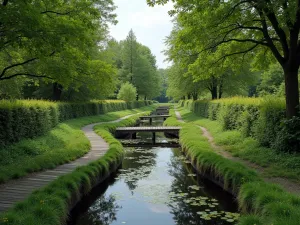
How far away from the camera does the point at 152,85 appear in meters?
61.1

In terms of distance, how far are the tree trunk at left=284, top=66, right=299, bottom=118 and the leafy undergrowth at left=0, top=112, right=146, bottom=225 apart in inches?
301

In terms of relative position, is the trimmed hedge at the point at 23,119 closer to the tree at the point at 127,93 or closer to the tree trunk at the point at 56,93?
the tree trunk at the point at 56,93

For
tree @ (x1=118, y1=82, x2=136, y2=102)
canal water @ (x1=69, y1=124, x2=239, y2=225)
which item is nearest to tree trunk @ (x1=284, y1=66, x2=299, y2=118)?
canal water @ (x1=69, y1=124, x2=239, y2=225)

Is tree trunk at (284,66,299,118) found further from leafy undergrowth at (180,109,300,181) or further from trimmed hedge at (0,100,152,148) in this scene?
trimmed hedge at (0,100,152,148)

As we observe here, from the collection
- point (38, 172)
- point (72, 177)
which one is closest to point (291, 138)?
point (72, 177)

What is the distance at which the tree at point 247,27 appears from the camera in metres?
10.6

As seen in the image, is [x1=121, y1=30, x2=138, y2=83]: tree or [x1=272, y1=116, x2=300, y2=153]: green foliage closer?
[x1=272, y1=116, x2=300, y2=153]: green foliage

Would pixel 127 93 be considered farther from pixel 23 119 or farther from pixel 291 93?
pixel 291 93

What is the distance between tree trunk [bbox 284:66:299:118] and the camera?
36.7ft

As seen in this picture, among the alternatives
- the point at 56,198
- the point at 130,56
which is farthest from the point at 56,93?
the point at 130,56

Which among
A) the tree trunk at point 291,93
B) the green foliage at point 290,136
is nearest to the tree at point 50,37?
the tree trunk at point 291,93

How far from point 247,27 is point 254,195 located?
24.1 feet

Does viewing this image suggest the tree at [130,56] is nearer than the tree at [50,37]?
No

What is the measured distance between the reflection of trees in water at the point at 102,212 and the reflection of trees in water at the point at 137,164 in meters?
1.42
